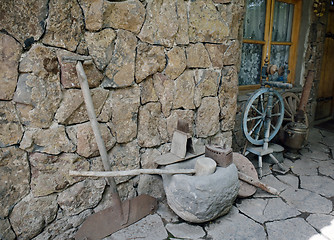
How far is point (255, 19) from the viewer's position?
10.9ft

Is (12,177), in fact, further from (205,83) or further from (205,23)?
(205,23)

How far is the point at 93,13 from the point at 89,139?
0.94m

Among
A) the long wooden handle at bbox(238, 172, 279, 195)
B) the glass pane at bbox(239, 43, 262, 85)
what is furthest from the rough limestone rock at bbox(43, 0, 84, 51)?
the glass pane at bbox(239, 43, 262, 85)

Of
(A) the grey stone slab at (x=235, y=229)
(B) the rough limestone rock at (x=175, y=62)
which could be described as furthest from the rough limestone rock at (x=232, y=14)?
(A) the grey stone slab at (x=235, y=229)

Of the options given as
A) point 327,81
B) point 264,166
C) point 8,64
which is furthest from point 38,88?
point 327,81

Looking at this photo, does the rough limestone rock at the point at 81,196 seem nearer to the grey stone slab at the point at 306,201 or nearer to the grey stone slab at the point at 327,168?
the grey stone slab at the point at 306,201

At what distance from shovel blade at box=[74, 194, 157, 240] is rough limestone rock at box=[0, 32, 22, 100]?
3.52 feet

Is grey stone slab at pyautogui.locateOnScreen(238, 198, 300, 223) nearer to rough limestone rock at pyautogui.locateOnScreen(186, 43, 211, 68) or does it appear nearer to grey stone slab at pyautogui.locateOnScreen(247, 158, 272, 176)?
grey stone slab at pyautogui.locateOnScreen(247, 158, 272, 176)

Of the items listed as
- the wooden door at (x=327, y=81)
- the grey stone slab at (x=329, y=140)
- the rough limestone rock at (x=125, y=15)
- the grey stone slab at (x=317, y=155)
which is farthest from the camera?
the wooden door at (x=327, y=81)

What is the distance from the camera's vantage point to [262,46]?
3508 mm

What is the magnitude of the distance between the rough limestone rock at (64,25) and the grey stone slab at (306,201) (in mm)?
2390

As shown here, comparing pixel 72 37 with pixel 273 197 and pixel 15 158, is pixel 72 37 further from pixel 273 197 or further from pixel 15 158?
pixel 273 197

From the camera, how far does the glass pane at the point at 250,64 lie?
11.0ft

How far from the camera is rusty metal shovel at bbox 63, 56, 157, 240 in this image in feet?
5.61
